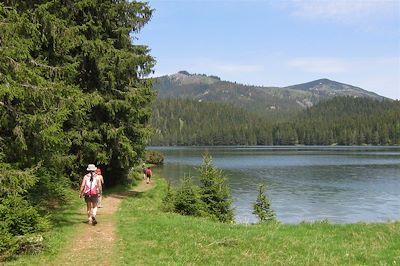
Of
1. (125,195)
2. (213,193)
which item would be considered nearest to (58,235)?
(213,193)

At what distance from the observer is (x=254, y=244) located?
13.9 m

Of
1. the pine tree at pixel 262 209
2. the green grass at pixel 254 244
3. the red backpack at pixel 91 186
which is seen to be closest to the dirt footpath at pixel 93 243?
the green grass at pixel 254 244

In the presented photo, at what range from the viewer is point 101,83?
86.4 ft

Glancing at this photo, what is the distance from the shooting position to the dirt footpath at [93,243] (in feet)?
41.1

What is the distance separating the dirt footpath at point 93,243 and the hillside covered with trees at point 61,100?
4.25ft

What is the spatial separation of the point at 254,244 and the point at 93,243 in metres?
5.18

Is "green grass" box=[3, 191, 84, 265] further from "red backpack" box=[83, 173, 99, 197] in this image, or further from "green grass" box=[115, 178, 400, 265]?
"green grass" box=[115, 178, 400, 265]

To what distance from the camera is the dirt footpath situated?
41.1 feet

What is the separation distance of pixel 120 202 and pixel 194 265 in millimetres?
14060

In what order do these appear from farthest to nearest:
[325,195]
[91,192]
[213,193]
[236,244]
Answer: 1. [325,195]
2. [213,193]
3. [91,192]
4. [236,244]

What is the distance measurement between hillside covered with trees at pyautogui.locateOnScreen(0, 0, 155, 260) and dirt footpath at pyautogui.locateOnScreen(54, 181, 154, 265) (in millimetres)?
1296

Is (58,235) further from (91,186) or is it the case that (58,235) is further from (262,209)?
(262,209)

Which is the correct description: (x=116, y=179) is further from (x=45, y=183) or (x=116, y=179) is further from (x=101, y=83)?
(x=45, y=183)

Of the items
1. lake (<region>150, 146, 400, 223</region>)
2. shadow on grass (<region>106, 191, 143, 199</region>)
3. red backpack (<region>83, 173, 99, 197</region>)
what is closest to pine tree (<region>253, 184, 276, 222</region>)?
lake (<region>150, 146, 400, 223</region>)
